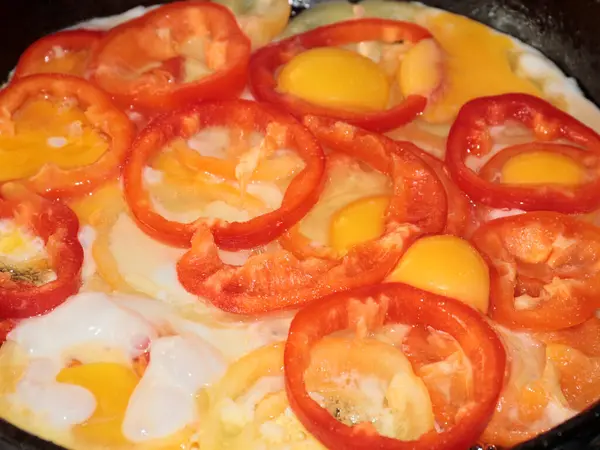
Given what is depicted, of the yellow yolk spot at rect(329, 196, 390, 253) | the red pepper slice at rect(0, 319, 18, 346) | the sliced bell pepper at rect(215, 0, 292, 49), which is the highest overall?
the sliced bell pepper at rect(215, 0, 292, 49)

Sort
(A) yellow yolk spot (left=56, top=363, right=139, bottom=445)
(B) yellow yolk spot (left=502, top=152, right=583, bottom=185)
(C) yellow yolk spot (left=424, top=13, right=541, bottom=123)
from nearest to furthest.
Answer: (A) yellow yolk spot (left=56, top=363, right=139, bottom=445), (B) yellow yolk spot (left=502, top=152, right=583, bottom=185), (C) yellow yolk spot (left=424, top=13, right=541, bottom=123)

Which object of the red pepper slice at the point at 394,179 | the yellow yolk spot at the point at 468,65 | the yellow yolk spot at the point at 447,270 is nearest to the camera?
the yellow yolk spot at the point at 447,270

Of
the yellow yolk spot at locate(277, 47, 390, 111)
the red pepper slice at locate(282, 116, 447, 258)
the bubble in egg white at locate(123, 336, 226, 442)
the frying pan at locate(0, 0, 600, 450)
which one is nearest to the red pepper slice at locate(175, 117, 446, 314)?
the red pepper slice at locate(282, 116, 447, 258)

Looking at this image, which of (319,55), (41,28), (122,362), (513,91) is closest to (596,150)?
(513,91)

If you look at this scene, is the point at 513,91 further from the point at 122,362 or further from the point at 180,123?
the point at 122,362

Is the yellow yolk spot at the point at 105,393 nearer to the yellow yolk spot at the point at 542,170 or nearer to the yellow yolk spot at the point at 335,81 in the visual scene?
the yellow yolk spot at the point at 335,81

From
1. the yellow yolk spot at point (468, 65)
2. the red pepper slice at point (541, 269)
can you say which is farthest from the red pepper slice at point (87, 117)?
the red pepper slice at point (541, 269)

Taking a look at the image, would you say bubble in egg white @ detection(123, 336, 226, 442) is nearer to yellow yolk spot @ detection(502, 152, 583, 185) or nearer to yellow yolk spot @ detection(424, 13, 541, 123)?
yellow yolk spot @ detection(502, 152, 583, 185)

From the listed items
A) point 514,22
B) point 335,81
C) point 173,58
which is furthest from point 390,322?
point 514,22
